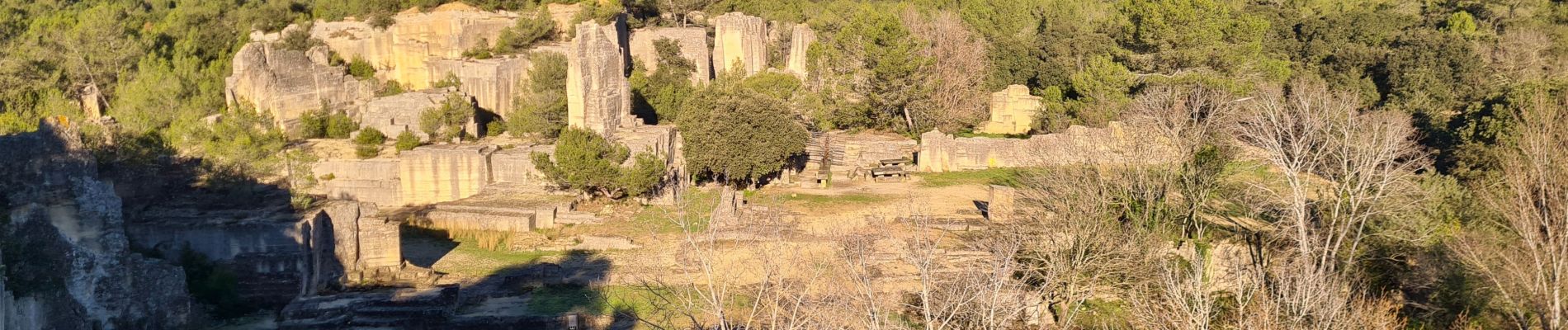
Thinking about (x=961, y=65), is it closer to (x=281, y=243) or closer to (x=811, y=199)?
(x=811, y=199)

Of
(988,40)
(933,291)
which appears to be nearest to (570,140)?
(933,291)

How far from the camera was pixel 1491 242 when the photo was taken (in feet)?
64.0

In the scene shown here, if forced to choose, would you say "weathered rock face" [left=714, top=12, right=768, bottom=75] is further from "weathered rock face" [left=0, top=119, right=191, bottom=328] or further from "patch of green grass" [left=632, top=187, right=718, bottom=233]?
"weathered rock face" [left=0, top=119, right=191, bottom=328]

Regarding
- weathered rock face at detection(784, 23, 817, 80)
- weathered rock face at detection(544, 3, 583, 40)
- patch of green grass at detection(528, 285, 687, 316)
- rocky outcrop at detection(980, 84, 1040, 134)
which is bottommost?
patch of green grass at detection(528, 285, 687, 316)

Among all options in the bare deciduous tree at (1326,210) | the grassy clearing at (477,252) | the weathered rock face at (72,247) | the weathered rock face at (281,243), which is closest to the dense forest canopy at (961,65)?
the bare deciduous tree at (1326,210)

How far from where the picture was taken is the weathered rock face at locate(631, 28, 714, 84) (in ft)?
132

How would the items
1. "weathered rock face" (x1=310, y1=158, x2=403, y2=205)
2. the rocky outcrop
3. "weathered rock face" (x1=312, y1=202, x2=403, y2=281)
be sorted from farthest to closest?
the rocky outcrop
"weathered rock face" (x1=310, y1=158, x2=403, y2=205)
"weathered rock face" (x1=312, y1=202, x2=403, y2=281)

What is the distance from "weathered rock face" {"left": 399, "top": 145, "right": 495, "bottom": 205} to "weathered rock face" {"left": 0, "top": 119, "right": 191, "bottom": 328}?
11.9 meters

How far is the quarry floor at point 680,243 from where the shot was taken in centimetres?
2052

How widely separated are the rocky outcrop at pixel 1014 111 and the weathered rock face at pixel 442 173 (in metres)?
17.1

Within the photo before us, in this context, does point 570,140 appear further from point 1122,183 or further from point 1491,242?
point 1491,242

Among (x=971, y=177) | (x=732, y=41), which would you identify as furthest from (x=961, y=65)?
(x=971, y=177)

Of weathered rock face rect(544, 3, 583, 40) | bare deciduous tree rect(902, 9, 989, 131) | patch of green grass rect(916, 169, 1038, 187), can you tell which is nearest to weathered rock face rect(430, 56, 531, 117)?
weathered rock face rect(544, 3, 583, 40)

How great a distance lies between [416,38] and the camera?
41.1 meters
